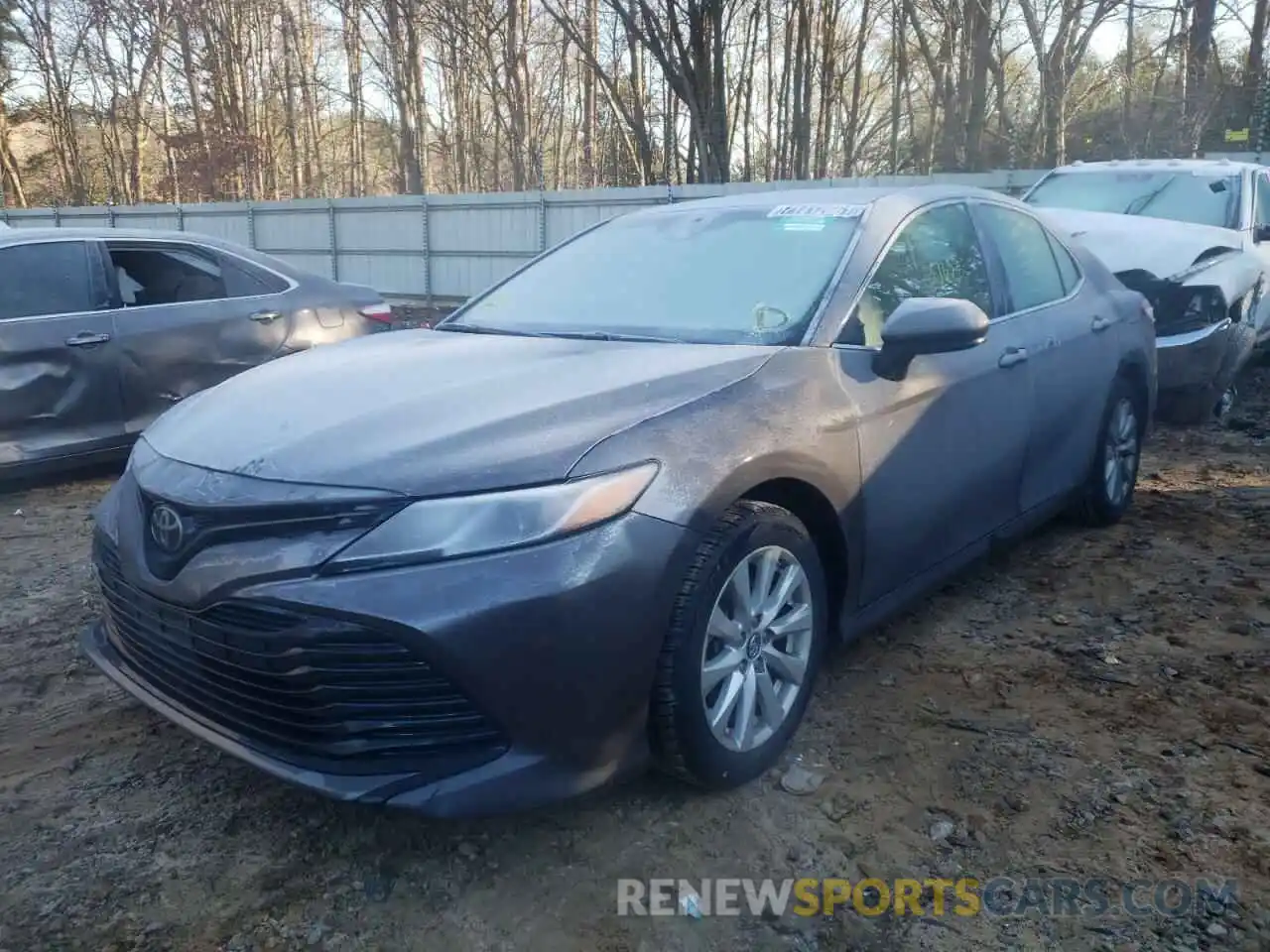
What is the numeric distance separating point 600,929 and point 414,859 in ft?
1.61

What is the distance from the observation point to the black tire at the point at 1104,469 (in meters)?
4.49

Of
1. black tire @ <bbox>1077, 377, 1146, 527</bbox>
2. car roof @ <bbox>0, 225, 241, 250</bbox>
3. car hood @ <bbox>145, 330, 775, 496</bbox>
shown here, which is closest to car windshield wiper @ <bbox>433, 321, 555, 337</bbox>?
car hood @ <bbox>145, 330, 775, 496</bbox>

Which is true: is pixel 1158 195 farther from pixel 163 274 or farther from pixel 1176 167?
pixel 163 274

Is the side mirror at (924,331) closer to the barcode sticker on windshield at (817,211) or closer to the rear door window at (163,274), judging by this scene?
the barcode sticker on windshield at (817,211)

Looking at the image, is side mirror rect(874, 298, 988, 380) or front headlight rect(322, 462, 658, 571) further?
side mirror rect(874, 298, 988, 380)

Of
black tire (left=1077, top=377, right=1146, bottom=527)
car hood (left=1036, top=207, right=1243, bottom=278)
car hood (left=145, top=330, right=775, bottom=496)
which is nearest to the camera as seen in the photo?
car hood (left=145, top=330, right=775, bottom=496)

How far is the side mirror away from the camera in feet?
9.80

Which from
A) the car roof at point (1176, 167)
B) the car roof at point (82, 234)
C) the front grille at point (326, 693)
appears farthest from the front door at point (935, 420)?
the car roof at point (1176, 167)

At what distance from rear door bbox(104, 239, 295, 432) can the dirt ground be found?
236cm

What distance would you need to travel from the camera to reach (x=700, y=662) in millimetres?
2424

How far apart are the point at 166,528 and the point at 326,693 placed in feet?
1.91

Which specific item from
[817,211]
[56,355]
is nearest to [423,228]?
[56,355]

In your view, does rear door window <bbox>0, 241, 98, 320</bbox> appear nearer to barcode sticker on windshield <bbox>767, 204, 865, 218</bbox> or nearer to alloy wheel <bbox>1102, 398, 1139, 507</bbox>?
barcode sticker on windshield <bbox>767, 204, 865, 218</bbox>

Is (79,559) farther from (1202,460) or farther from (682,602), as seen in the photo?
(1202,460)
